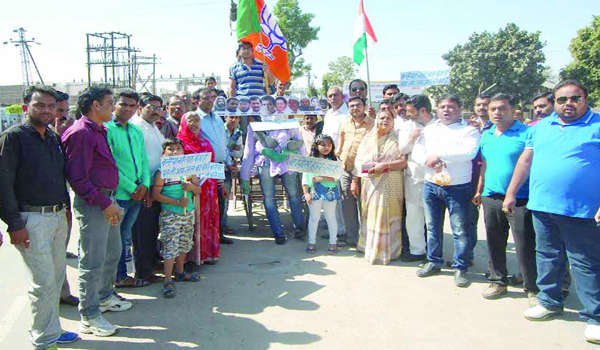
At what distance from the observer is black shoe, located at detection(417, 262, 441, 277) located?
14.8 ft

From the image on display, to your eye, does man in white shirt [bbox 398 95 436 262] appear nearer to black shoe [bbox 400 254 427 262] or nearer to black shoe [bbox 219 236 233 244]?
black shoe [bbox 400 254 427 262]

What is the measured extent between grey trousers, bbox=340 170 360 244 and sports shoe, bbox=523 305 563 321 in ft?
8.20

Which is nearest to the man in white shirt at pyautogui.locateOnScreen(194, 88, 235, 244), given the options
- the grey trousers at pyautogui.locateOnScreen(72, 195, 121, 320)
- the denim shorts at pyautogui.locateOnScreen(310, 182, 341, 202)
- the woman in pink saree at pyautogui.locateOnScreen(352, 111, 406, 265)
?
the denim shorts at pyautogui.locateOnScreen(310, 182, 341, 202)

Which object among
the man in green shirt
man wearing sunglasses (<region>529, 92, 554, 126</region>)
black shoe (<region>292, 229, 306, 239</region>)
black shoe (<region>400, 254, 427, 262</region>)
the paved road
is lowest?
the paved road

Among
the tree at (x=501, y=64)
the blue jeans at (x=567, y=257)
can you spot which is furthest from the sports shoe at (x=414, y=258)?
the tree at (x=501, y=64)

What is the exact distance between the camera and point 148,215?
4.27 m

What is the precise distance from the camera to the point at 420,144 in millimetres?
4625

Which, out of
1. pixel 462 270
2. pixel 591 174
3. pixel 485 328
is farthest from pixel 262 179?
pixel 591 174

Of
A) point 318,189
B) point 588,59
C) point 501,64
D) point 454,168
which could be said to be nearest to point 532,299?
point 454,168

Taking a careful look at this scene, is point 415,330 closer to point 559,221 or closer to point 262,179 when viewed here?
point 559,221

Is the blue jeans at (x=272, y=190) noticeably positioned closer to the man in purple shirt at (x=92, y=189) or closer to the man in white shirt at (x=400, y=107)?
the man in white shirt at (x=400, y=107)

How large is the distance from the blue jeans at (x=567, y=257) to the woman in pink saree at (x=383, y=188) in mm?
1661

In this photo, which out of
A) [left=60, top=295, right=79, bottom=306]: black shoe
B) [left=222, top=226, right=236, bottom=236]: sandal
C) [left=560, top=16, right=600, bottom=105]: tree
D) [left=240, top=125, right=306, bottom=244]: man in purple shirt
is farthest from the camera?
[left=560, top=16, right=600, bottom=105]: tree

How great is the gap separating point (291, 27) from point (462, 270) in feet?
101
